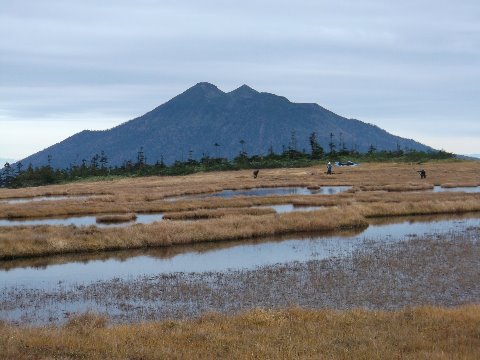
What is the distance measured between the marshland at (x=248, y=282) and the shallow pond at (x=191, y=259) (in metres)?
0.13

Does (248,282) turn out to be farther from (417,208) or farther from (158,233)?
(417,208)

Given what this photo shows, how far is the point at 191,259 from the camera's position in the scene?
107ft

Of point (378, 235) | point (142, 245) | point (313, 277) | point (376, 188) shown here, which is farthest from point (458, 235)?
point (376, 188)

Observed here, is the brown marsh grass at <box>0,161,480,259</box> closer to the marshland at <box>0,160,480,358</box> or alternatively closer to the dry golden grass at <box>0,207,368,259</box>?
the dry golden grass at <box>0,207,368,259</box>

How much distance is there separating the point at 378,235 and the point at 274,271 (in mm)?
15185

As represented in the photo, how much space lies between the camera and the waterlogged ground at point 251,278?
70.6 ft

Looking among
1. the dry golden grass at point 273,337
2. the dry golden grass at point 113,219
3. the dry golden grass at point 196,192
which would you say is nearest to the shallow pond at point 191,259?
the dry golden grass at point 273,337

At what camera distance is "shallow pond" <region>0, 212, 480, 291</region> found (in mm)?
28500

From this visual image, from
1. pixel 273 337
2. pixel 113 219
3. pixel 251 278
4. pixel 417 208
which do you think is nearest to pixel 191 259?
pixel 251 278

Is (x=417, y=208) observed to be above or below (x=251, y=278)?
above

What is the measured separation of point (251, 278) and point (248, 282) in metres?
0.92

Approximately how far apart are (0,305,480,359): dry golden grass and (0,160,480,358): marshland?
0.06 m

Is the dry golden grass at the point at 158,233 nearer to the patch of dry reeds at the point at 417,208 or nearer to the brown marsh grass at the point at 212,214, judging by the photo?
the brown marsh grass at the point at 212,214

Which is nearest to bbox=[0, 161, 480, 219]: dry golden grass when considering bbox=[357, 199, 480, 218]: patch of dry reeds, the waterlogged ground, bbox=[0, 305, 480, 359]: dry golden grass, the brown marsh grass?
the brown marsh grass
